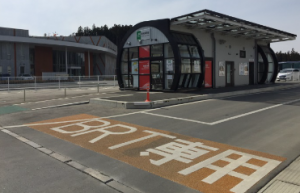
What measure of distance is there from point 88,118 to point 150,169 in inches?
207

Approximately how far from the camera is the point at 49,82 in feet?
82.5

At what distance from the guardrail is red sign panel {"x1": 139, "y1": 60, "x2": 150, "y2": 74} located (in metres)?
4.94

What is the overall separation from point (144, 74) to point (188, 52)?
349 cm

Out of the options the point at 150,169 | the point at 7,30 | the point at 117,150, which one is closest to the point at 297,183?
the point at 150,169

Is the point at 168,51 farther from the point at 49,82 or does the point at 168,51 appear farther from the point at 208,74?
the point at 49,82

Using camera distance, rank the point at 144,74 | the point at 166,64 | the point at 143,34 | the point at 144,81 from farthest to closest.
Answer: the point at 144,81, the point at 144,74, the point at 143,34, the point at 166,64

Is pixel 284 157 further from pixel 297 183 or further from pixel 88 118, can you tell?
pixel 88 118

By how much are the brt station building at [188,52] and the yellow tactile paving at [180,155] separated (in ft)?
31.1

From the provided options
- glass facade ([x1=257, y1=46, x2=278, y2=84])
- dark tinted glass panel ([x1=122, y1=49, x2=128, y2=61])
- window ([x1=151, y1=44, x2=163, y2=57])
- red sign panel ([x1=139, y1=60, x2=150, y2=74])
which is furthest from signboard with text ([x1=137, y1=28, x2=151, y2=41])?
glass facade ([x1=257, y1=46, x2=278, y2=84])

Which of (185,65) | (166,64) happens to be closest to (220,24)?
(185,65)

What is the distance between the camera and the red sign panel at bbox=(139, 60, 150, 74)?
58.5 ft

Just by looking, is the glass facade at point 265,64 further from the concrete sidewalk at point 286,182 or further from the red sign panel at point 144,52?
the concrete sidewalk at point 286,182

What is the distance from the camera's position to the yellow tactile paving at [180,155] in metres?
4.04

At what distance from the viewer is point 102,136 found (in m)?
6.72
